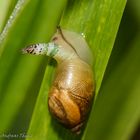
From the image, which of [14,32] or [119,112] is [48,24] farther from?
[119,112]

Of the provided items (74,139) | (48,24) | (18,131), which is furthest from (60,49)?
(18,131)

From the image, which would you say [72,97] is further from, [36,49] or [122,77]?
[122,77]

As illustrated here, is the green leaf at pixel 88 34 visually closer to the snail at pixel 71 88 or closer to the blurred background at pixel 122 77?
the snail at pixel 71 88

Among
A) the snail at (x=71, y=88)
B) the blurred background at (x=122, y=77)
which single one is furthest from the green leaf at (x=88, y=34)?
the blurred background at (x=122, y=77)

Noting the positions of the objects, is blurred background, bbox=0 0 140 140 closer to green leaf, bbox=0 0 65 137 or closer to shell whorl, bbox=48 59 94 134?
green leaf, bbox=0 0 65 137

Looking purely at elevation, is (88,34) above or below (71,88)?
above

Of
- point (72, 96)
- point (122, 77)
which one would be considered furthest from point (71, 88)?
point (122, 77)

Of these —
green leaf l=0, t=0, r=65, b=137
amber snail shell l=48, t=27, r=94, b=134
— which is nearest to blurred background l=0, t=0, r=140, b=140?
green leaf l=0, t=0, r=65, b=137
